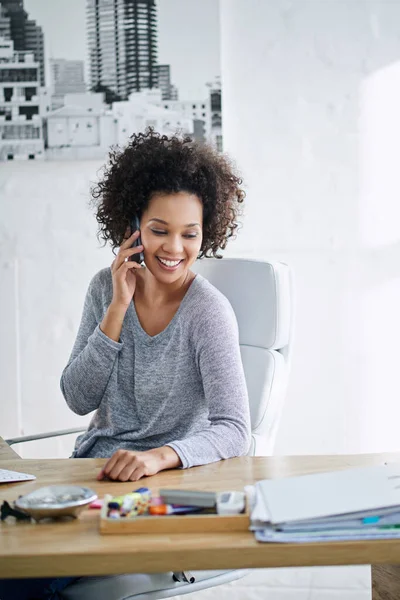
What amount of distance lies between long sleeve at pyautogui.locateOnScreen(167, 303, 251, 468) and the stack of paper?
11.5 inches

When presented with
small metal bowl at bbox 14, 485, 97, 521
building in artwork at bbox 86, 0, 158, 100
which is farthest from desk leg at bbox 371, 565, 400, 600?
building in artwork at bbox 86, 0, 158, 100

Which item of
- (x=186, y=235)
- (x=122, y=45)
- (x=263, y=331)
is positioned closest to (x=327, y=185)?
(x=122, y=45)

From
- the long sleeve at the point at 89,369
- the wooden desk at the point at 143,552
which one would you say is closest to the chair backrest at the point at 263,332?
the long sleeve at the point at 89,369

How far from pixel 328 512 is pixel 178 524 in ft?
0.62

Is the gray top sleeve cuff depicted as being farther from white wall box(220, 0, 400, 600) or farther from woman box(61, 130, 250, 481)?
white wall box(220, 0, 400, 600)

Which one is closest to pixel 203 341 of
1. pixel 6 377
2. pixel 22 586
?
pixel 22 586

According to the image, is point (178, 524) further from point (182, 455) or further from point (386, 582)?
point (386, 582)

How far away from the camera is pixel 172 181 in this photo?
73.6 inches

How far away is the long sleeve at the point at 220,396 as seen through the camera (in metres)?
1.45

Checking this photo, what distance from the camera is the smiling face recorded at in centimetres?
184

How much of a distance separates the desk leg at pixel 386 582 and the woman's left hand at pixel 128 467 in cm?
45

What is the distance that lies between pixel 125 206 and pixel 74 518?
988 mm

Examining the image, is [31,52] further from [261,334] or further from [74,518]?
→ [74,518]

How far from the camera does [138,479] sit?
1312mm
